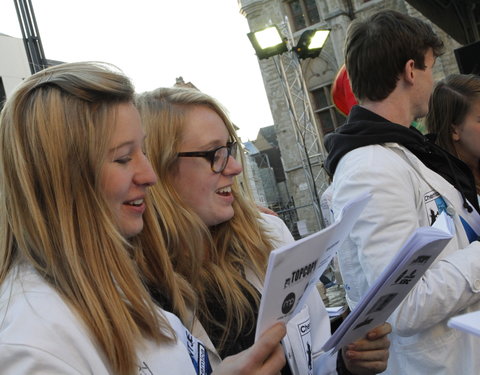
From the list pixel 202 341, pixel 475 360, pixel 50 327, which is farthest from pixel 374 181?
pixel 50 327

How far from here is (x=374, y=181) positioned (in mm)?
1771

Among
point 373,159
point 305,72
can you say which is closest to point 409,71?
point 373,159

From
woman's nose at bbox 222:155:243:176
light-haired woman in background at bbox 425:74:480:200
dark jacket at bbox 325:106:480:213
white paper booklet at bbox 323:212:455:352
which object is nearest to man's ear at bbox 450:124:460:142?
light-haired woman in background at bbox 425:74:480:200

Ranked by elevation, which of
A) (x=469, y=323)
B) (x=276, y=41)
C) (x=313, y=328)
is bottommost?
(x=313, y=328)

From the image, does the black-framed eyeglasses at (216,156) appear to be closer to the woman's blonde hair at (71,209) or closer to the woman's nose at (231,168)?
the woman's nose at (231,168)

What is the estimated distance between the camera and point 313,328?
193cm

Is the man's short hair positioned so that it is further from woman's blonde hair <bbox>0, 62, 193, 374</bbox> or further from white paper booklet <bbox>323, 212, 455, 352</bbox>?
woman's blonde hair <bbox>0, 62, 193, 374</bbox>

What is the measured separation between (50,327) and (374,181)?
3.89 feet

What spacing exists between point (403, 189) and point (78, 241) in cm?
114

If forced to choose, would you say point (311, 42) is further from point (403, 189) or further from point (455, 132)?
point (403, 189)

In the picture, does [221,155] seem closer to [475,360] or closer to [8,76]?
[475,360]

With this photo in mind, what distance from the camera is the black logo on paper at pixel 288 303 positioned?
3.78 feet

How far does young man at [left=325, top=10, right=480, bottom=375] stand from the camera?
167cm

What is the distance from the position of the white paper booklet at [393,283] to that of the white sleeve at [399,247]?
29 cm
